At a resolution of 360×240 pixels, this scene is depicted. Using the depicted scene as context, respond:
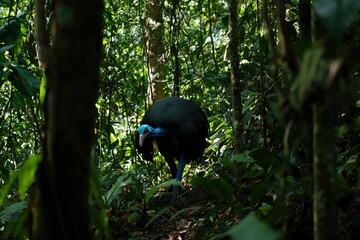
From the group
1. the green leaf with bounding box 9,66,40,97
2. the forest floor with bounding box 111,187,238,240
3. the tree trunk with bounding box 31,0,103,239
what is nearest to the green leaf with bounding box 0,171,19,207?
the tree trunk with bounding box 31,0,103,239

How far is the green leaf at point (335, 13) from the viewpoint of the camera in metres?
0.76

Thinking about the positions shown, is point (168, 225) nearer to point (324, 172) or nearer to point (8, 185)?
point (8, 185)

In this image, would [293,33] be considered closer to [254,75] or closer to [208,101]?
[254,75]

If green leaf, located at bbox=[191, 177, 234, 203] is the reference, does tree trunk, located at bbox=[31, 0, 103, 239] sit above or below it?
above

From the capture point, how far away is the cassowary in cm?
512

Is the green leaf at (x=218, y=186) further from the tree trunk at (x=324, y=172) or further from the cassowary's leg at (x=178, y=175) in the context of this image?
the cassowary's leg at (x=178, y=175)

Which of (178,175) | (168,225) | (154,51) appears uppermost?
→ (154,51)

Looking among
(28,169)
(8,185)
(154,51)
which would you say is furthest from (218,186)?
(154,51)

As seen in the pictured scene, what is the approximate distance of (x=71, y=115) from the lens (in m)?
0.95

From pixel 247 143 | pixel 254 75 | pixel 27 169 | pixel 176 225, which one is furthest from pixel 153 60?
pixel 27 169

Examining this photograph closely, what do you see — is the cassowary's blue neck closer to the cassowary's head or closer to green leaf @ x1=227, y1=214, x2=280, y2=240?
the cassowary's head

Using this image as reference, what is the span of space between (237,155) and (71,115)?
1.57 m

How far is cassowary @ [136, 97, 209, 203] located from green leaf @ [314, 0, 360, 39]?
4203 millimetres

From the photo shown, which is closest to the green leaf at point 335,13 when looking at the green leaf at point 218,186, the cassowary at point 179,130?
the green leaf at point 218,186
